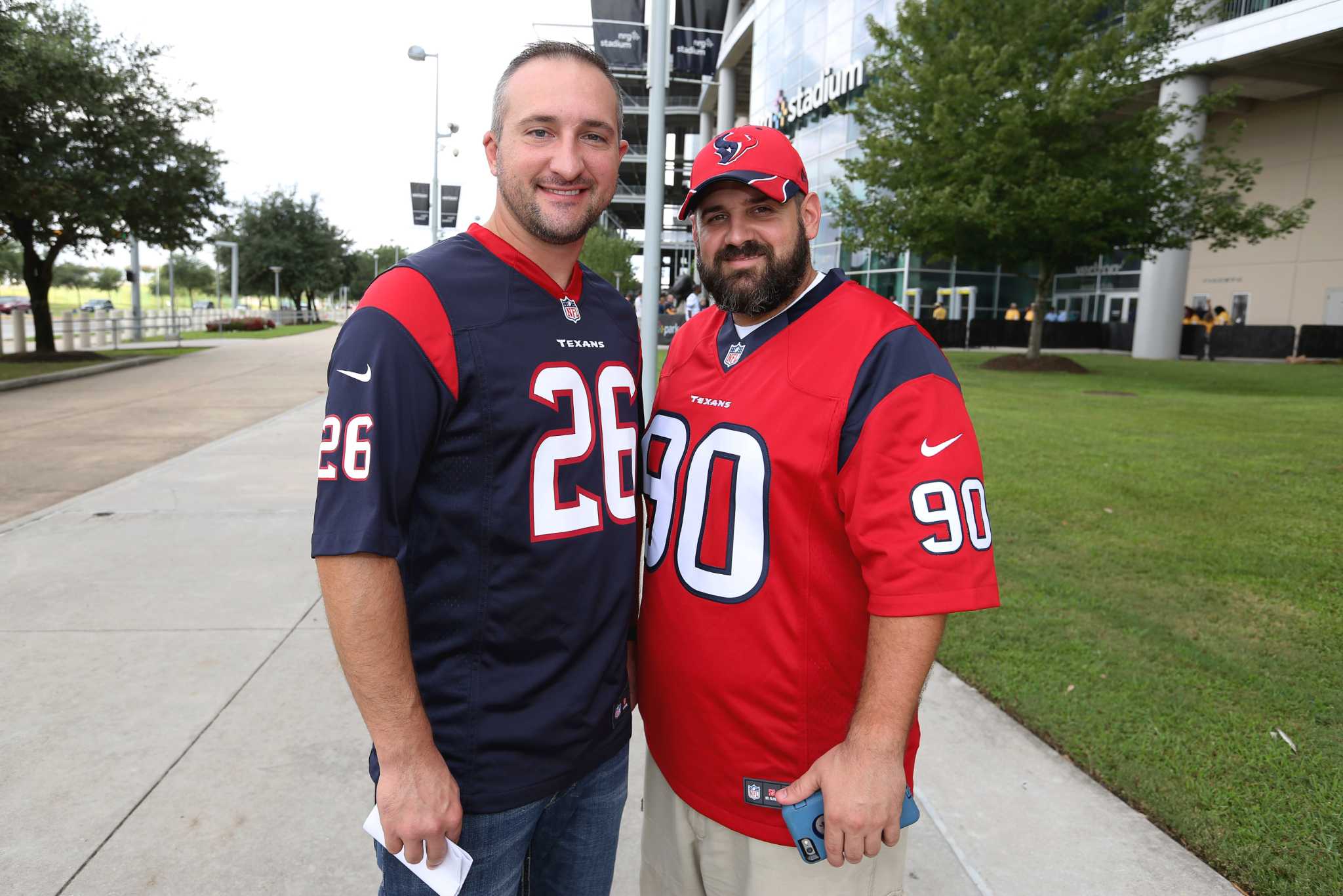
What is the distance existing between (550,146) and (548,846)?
1557 mm

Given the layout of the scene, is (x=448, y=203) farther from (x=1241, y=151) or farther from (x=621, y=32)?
(x=1241, y=151)

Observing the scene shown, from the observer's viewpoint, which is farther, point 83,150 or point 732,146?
point 83,150

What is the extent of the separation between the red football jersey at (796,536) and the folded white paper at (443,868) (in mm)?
547

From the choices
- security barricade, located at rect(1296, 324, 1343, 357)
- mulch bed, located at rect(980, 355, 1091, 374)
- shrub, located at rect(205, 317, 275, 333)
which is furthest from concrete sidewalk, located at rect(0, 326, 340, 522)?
security barricade, located at rect(1296, 324, 1343, 357)

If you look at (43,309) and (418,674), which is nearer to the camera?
(418,674)

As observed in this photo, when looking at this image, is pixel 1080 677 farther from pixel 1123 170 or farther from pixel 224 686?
pixel 1123 170

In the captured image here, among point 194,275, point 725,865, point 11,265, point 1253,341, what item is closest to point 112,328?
point 725,865

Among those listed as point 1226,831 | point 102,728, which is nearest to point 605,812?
point 1226,831

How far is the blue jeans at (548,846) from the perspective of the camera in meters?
1.72

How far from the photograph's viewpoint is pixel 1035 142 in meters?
18.2

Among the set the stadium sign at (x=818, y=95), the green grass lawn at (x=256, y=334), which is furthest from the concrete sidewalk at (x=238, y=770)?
the green grass lawn at (x=256, y=334)

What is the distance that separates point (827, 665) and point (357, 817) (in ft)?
6.49

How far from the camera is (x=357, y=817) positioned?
9.65 feet

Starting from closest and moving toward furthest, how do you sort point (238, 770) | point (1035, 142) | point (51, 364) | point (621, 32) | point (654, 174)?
point (238, 770) < point (654, 174) < point (621, 32) < point (1035, 142) < point (51, 364)
